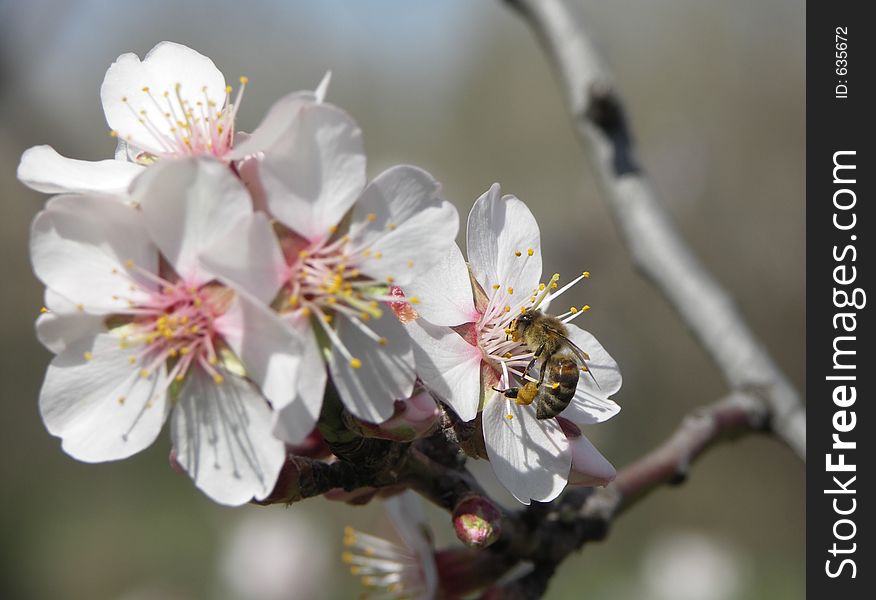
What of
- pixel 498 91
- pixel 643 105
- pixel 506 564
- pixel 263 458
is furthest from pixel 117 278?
pixel 498 91

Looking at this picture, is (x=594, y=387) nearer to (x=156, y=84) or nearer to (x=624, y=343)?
(x=156, y=84)

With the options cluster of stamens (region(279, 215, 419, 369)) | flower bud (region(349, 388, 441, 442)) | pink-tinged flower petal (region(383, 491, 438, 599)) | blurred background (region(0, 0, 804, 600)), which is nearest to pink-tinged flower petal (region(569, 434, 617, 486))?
flower bud (region(349, 388, 441, 442))

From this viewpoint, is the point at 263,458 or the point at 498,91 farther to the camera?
the point at 498,91

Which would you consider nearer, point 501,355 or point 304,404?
point 304,404

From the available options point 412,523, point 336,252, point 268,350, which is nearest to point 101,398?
point 268,350
